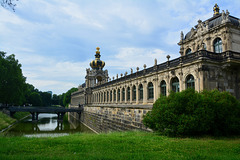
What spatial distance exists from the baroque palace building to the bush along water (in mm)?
4479

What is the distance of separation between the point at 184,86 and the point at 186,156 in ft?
41.9

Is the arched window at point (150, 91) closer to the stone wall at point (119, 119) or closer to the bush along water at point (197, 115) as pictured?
the stone wall at point (119, 119)

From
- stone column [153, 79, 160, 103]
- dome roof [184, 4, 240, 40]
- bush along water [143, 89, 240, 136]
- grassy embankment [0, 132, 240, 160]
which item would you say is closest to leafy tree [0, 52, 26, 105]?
stone column [153, 79, 160, 103]

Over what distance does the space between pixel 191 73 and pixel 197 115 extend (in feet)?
26.8

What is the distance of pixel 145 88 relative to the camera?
25578 mm

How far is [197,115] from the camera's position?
10617 millimetres

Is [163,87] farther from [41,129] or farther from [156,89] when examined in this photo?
[41,129]

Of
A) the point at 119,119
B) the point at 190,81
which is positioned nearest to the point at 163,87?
the point at 190,81

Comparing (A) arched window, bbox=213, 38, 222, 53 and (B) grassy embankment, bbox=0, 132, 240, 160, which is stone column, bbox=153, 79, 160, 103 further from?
(B) grassy embankment, bbox=0, 132, 240, 160

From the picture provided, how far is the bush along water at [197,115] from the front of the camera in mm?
10602

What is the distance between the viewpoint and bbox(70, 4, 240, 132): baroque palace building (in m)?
17.2

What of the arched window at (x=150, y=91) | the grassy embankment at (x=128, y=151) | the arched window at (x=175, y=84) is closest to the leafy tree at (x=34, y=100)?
the arched window at (x=150, y=91)

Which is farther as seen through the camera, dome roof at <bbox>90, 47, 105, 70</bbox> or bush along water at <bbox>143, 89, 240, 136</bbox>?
dome roof at <bbox>90, 47, 105, 70</bbox>

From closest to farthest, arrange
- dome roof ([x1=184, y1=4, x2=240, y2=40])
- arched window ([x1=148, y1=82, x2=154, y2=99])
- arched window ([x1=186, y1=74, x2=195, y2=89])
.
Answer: arched window ([x1=186, y1=74, x2=195, y2=89])
dome roof ([x1=184, y1=4, x2=240, y2=40])
arched window ([x1=148, y1=82, x2=154, y2=99])
